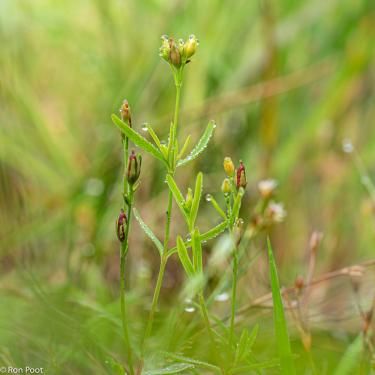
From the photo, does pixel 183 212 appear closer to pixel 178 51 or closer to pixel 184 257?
pixel 184 257

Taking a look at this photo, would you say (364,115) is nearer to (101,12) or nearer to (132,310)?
(101,12)

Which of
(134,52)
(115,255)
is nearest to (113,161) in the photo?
(115,255)

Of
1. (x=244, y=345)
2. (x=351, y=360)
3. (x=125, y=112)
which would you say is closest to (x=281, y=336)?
(x=244, y=345)

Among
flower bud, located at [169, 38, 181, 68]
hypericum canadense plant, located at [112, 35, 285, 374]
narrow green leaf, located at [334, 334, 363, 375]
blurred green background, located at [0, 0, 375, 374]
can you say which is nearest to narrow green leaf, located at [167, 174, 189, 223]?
hypericum canadense plant, located at [112, 35, 285, 374]

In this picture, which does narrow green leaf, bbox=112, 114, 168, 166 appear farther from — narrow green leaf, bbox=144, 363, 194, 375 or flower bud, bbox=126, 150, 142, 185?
narrow green leaf, bbox=144, 363, 194, 375

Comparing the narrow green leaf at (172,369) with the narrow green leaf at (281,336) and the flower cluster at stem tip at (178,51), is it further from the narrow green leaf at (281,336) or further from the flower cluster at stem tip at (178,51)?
the flower cluster at stem tip at (178,51)
